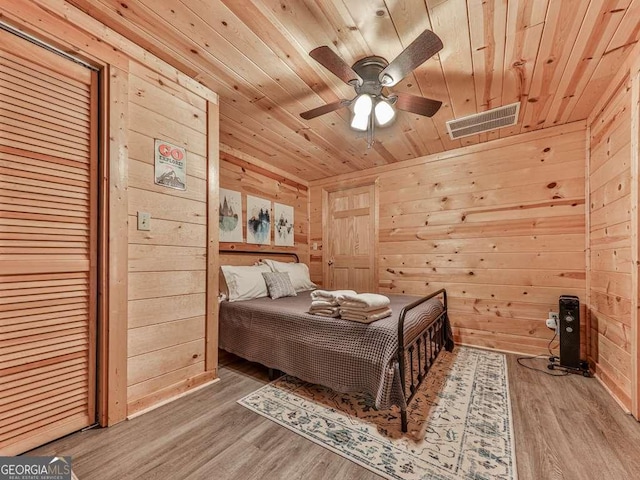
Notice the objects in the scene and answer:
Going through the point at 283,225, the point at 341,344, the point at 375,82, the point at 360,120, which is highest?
the point at 375,82

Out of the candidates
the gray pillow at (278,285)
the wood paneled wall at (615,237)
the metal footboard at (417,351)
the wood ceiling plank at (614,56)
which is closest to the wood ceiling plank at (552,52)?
the wood ceiling plank at (614,56)

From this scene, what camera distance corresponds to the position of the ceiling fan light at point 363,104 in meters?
1.92

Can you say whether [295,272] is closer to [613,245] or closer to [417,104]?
[417,104]

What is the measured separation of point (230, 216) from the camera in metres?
3.47

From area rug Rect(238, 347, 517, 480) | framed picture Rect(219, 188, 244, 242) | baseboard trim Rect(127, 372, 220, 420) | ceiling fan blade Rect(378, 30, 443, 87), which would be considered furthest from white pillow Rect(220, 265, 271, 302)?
ceiling fan blade Rect(378, 30, 443, 87)

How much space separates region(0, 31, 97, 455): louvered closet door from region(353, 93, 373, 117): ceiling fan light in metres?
1.67

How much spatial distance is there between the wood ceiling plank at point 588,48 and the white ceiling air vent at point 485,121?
1.03 feet

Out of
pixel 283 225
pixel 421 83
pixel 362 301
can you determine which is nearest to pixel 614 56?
pixel 421 83

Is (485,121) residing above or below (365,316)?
above

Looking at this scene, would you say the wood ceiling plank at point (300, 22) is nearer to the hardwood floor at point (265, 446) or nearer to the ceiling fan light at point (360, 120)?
the ceiling fan light at point (360, 120)

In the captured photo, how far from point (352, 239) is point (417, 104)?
2.55 m

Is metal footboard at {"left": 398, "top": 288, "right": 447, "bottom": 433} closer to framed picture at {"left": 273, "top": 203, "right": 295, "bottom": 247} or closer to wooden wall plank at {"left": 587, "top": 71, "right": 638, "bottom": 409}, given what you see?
wooden wall plank at {"left": 587, "top": 71, "right": 638, "bottom": 409}

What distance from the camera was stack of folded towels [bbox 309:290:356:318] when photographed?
7.22ft

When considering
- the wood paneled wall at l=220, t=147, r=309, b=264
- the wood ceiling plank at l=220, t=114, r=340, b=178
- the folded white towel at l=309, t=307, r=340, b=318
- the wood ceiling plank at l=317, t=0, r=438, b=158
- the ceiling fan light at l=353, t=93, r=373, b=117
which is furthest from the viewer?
the wood paneled wall at l=220, t=147, r=309, b=264
